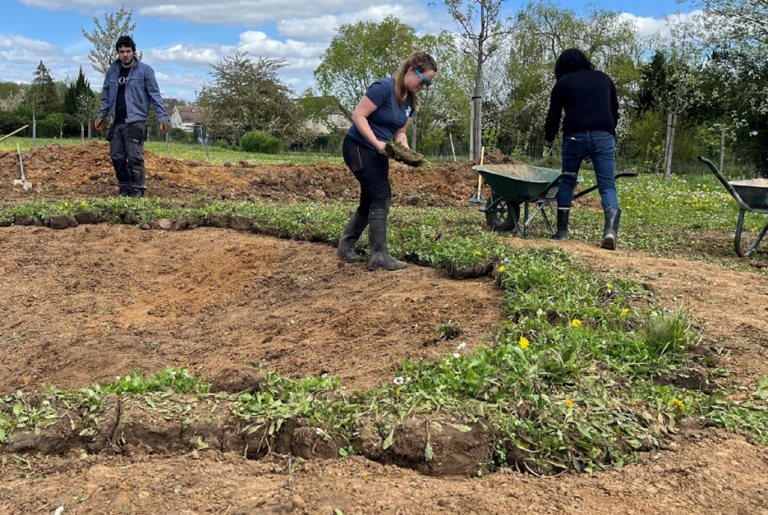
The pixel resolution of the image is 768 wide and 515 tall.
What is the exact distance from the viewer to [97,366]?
3736 millimetres

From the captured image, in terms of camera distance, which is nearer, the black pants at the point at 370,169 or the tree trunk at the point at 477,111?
the black pants at the point at 370,169

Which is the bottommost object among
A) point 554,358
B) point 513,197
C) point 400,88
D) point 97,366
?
point 97,366

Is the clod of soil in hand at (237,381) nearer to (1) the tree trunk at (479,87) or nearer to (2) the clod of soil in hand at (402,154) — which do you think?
(2) the clod of soil in hand at (402,154)

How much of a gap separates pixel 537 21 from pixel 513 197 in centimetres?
2889

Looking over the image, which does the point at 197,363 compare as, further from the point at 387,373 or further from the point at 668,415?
the point at 668,415

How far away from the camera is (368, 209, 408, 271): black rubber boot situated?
495 cm

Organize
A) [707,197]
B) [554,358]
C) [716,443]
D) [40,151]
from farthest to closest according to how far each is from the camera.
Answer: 1. [40,151]
2. [707,197]
3. [554,358]
4. [716,443]

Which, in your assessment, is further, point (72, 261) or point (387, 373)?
point (72, 261)

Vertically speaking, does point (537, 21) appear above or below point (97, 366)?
above

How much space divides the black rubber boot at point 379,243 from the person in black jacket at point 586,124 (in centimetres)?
224

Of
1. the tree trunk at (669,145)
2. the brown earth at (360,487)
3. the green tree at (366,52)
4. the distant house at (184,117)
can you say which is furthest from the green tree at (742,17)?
the distant house at (184,117)

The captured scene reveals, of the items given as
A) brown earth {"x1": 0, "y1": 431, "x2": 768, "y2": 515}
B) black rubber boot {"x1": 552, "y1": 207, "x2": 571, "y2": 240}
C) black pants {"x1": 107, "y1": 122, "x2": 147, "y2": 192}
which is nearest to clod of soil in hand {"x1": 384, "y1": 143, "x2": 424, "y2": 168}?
black rubber boot {"x1": 552, "y1": 207, "x2": 571, "y2": 240}

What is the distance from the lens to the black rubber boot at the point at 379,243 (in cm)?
495

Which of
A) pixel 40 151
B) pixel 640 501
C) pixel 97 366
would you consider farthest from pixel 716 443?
pixel 40 151
